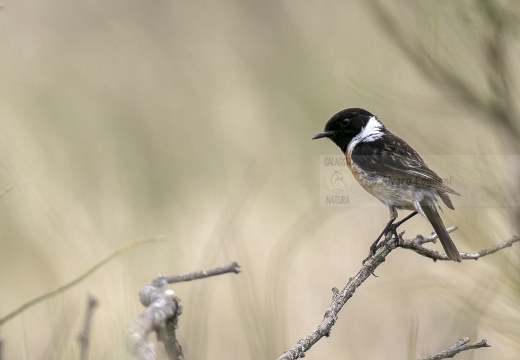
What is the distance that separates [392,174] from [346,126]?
2.21 feet

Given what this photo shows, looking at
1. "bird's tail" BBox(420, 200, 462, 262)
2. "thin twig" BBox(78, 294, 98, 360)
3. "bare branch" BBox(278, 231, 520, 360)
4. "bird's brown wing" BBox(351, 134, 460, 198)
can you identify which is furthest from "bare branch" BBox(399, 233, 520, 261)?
"thin twig" BBox(78, 294, 98, 360)

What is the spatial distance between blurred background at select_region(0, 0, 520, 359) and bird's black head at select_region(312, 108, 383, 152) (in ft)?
0.88

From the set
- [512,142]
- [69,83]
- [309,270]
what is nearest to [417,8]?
[512,142]

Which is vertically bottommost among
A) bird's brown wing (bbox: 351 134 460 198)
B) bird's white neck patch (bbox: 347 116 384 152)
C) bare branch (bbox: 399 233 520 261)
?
bare branch (bbox: 399 233 520 261)

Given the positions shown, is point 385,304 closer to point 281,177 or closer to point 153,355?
point 281,177

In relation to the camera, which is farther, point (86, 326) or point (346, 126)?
point (346, 126)

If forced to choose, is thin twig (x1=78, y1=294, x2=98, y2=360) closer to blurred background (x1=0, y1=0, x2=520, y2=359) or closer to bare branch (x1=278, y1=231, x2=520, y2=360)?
bare branch (x1=278, y1=231, x2=520, y2=360)

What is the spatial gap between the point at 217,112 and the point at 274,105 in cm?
59

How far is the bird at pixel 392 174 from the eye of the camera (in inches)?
141

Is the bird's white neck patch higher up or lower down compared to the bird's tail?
higher up

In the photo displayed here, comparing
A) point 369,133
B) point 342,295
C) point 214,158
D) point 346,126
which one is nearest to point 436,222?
point 369,133

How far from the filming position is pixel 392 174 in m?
3.75

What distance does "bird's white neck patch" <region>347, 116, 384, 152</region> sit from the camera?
4156 millimetres

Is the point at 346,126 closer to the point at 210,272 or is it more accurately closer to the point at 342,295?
the point at 342,295
